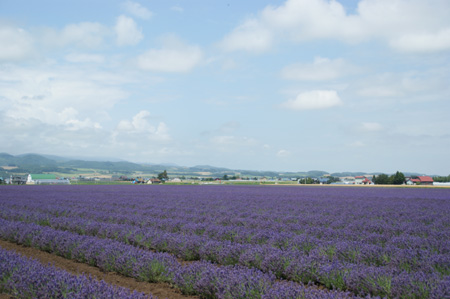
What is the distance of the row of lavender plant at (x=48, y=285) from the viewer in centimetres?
402

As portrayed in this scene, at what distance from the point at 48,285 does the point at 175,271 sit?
1768mm

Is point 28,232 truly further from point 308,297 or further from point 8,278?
point 308,297

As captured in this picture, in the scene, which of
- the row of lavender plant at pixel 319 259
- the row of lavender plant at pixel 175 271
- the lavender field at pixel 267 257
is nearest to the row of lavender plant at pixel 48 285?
the row of lavender plant at pixel 175 271

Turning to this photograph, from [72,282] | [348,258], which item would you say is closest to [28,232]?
[72,282]

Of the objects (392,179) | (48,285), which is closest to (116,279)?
(48,285)

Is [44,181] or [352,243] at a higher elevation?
[352,243]

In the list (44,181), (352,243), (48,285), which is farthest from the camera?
(44,181)

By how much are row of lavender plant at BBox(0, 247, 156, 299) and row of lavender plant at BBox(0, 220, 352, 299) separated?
0.85 meters

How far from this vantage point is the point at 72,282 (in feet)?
14.7

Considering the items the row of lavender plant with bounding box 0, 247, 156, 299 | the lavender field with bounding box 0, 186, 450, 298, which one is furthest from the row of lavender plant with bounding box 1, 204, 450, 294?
the row of lavender plant with bounding box 0, 247, 156, 299

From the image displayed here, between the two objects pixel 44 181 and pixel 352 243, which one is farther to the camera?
pixel 44 181

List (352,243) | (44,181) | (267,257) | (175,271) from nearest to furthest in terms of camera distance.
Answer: (175,271) < (267,257) < (352,243) < (44,181)

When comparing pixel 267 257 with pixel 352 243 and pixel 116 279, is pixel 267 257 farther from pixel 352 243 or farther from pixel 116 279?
pixel 116 279

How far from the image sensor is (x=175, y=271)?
5391mm
